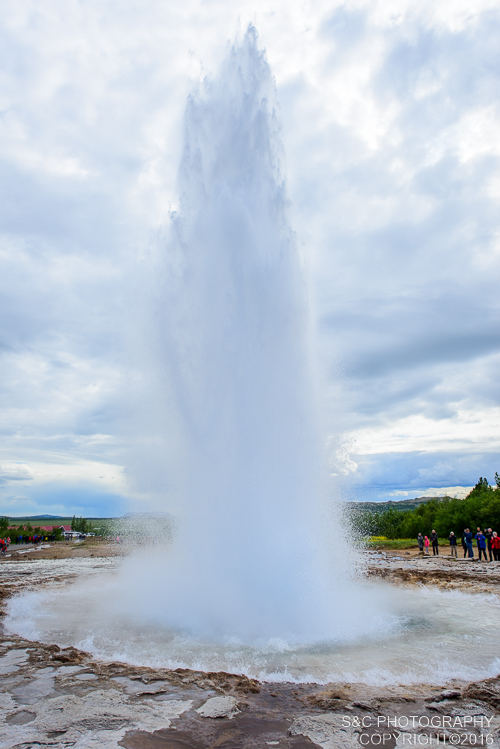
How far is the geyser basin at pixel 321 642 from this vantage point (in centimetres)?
663

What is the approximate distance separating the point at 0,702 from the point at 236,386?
7.46m

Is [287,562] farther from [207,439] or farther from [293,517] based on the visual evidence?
[207,439]

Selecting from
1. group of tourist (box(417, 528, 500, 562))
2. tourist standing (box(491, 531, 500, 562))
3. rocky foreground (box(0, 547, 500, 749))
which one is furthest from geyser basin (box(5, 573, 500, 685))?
group of tourist (box(417, 528, 500, 562))

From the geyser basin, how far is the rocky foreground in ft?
1.75

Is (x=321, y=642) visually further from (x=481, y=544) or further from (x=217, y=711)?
(x=481, y=544)

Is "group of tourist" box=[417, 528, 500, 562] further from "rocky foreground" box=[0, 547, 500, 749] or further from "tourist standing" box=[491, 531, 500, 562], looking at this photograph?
"rocky foreground" box=[0, 547, 500, 749]

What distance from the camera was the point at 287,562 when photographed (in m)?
9.84

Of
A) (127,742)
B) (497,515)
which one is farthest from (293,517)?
(497,515)

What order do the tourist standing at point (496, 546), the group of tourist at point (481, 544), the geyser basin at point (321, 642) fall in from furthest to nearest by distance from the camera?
the group of tourist at point (481, 544) < the tourist standing at point (496, 546) < the geyser basin at point (321, 642)

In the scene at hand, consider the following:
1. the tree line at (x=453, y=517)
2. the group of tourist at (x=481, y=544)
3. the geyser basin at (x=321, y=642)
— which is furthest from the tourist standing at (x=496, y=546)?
the geyser basin at (x=321, y=642)

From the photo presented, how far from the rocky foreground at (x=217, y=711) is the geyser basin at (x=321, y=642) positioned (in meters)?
0.53

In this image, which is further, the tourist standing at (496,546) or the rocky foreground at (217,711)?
the tourist standing at (496,546)

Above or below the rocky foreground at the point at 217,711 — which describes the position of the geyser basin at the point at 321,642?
below

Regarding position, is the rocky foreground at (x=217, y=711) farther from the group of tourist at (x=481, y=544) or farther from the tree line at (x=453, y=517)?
the tree line at (x=453, y=517)
